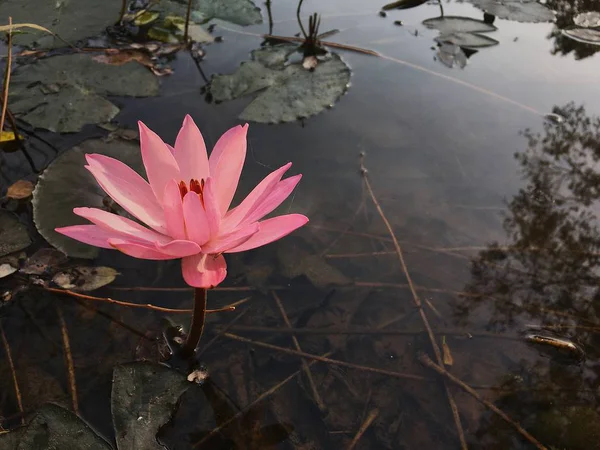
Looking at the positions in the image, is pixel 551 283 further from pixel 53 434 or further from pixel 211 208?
pixel 53 434

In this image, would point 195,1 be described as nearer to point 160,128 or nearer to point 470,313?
point 160,128

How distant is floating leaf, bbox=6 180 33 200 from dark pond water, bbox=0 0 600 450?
0.07 metres

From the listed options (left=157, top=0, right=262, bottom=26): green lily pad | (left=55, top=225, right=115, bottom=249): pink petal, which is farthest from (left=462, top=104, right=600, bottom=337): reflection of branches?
(left=157, top=0, right=262, bottom=26): green lily pad

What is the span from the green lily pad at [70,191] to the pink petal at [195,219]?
81cm

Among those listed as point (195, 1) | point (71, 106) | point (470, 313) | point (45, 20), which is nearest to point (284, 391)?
point (470, 313)

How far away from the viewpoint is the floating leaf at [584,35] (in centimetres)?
392

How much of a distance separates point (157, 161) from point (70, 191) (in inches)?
33.7

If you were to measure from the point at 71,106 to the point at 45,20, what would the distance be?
42.9 inches

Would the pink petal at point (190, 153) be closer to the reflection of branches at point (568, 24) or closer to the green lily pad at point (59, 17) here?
the green lily pad at point (59, 17)

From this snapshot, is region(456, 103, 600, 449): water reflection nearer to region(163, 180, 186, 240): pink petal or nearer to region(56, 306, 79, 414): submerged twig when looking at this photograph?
region(163, 180, 186, 240): pink petal

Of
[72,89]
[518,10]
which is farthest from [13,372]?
[518,10]

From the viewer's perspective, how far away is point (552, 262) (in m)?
2.07

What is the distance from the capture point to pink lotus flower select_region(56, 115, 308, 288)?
1.19m

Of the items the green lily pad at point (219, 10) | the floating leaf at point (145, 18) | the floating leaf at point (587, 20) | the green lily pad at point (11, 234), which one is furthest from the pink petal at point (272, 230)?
the floating leaf at point (587, 20)
